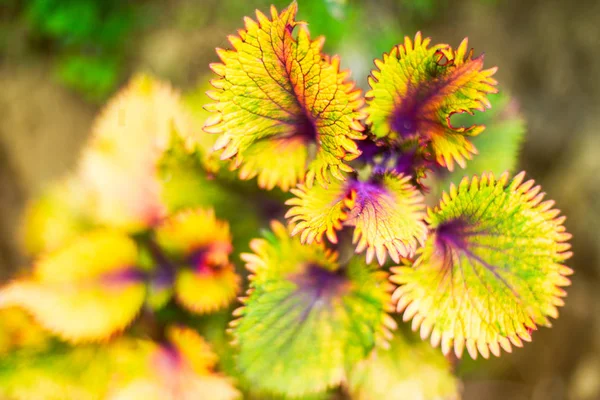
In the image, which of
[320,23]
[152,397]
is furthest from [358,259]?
[320,23]

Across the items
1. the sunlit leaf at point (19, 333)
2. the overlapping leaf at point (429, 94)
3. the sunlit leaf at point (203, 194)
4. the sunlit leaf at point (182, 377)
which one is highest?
the overlapping leaf at point (429, 94)

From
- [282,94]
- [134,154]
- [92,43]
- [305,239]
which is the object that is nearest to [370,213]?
[305,239]

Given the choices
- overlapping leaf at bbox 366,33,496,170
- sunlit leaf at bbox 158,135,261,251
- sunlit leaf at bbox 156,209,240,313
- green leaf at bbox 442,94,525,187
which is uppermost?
green leaf at bbox 442,94,525,187

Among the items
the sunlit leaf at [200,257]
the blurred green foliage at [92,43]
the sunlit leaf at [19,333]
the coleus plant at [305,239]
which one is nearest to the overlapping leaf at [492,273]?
the coleus plant at [305,239]

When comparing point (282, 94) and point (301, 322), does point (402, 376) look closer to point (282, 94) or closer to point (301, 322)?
point (301, 322)

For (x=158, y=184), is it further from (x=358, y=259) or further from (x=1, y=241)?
(x=1, y=241)

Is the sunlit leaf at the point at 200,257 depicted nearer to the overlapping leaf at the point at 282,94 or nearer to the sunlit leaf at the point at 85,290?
the sunlit leaf at the point at 85,290

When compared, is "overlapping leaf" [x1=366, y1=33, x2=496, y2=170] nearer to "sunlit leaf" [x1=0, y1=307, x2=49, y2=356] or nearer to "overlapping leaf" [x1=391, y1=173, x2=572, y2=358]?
"overlapping leaf" [x1=391, y1=173, x2=572, y2=358]

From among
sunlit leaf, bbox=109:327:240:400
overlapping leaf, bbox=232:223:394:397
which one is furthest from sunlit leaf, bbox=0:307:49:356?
overlapping leaf, bbox=232:223:394:397
